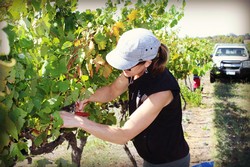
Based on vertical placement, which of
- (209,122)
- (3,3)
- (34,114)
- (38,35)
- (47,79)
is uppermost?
(3,3)

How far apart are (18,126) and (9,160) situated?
11.6 inches

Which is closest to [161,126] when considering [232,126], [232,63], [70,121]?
[70,121]

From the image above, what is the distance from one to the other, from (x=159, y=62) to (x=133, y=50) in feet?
0.75

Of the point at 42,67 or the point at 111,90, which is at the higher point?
the point at 42,67

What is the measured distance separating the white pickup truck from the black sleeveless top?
13031 mm

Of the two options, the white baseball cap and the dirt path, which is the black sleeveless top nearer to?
the white baseball cap

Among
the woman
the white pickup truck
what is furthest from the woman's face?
the white pickup truck

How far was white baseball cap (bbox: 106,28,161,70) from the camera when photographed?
6.93 feet

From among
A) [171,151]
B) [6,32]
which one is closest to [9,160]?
[6,32]

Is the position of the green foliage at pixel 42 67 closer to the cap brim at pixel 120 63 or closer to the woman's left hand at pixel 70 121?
the woman's left hand at pixel 70 121

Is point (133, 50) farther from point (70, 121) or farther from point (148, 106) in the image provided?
point (70, 121)

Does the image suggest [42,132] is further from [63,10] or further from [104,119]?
[104,119]

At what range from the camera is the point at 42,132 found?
6.83ft

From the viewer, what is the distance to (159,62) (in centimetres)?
227
